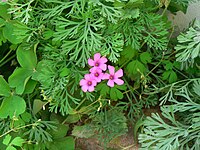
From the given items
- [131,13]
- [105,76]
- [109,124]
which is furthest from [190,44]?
[109,124]

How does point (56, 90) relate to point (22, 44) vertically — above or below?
below

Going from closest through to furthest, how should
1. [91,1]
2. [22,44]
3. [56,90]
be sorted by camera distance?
[91,1]
[56,90]
[22,44]

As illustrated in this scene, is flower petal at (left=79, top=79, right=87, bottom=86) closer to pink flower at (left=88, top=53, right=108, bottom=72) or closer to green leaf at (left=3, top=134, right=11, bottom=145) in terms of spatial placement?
pink flower at (left=88, top=53, right=108, bottom=72)

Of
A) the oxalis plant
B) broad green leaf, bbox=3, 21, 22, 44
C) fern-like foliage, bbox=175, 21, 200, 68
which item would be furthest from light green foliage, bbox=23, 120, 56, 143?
fern-like foliage, bbox=175, 21, 200, 68

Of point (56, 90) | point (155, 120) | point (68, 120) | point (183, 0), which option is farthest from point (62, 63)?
point (183, 0)

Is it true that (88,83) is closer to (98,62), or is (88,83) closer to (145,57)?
(98,62)

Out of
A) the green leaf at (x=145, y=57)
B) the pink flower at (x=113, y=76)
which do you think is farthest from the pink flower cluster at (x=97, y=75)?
the green leaf at (x=145, y=57)

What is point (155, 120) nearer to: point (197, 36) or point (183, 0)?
point (197, 36)
